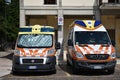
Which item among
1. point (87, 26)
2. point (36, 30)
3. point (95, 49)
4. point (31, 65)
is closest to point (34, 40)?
point (36, 30)

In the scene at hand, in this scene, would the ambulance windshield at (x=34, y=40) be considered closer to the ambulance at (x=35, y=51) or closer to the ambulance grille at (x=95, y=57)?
the ambulance at (x=35, y=51)

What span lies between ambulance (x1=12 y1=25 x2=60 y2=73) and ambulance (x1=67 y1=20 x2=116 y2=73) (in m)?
1.20

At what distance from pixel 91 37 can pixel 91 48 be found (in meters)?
1.20

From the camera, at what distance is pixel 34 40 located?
19.2m

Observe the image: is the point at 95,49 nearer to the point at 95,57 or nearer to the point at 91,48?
the point at 91,48

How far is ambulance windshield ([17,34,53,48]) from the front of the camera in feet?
62.0

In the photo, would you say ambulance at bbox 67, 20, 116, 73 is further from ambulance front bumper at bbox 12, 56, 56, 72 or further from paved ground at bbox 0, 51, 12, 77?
paved ground at bbox 0, 51, 12, 77

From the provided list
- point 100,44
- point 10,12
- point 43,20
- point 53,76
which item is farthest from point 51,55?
point 10,12

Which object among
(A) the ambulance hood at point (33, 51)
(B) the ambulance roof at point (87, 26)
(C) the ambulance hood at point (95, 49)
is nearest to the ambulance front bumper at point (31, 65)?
(A) the ambulance hood at point (33, 51)

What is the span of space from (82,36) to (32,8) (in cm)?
1072

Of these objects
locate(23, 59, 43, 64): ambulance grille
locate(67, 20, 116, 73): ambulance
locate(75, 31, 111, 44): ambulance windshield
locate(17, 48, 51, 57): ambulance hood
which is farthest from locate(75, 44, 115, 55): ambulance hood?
locate(23, 59, 43, 64): ambulance grille

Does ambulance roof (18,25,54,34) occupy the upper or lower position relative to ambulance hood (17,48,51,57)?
upper

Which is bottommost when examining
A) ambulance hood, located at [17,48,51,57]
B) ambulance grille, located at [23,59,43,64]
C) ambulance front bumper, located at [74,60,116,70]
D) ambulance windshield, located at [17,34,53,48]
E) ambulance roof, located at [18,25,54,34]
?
ambulance front bumper, located at [74,60,116,70]

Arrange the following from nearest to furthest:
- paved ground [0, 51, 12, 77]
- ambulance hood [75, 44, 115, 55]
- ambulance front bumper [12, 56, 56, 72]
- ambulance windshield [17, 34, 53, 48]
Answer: ambulance front bumper [12, 56, 56, 72] → ambulance hood [75, 44, 115, 55] → ambulance windshield [17, 34, 53, 48] → paved ground [0, 51, 12, 77]
